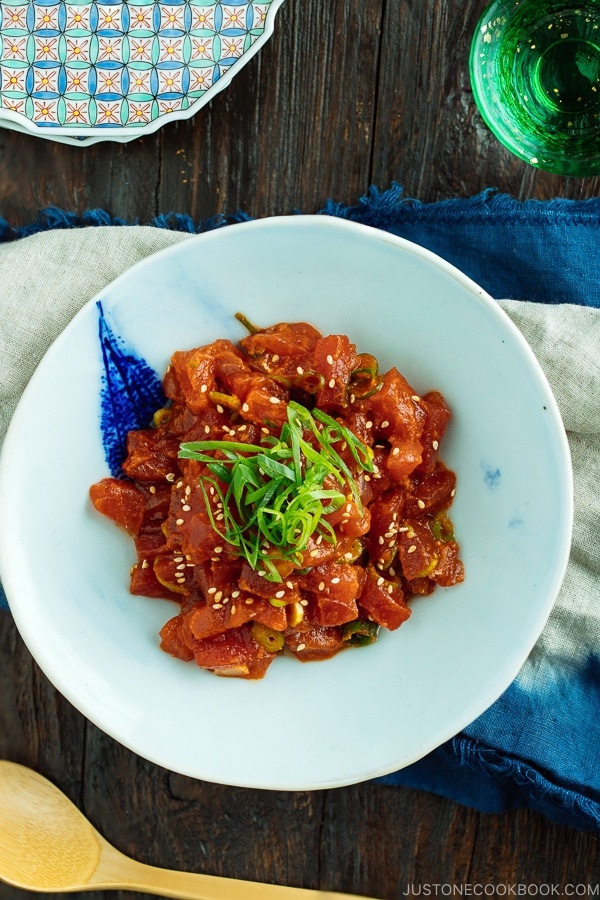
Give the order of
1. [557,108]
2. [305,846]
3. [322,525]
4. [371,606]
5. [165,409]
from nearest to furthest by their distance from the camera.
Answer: [322,525]
[371,606]
[165,409]
[557,108]
[305,846]

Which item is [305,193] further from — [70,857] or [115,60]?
[70,857]

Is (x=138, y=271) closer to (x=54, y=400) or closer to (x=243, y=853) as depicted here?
(x=54, y=400)

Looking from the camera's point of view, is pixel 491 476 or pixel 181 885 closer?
pixel 491 476

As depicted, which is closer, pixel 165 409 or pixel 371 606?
pixel 371 606

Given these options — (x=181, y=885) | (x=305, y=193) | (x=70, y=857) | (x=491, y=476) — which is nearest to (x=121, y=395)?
(x=305, y=193)

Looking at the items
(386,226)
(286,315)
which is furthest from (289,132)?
(286,315)

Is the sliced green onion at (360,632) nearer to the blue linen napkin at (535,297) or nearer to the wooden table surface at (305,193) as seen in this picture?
the blue linen napkin at (535,297)

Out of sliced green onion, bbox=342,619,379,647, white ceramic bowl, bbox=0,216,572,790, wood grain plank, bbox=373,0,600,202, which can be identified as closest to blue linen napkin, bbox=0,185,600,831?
wood grain plank, bbox=373,0,600,202
